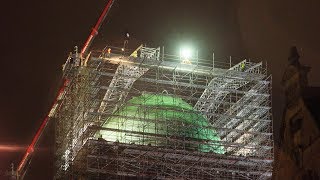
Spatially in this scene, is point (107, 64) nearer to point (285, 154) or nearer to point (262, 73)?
point (262, 73)

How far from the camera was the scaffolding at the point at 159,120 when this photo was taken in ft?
203

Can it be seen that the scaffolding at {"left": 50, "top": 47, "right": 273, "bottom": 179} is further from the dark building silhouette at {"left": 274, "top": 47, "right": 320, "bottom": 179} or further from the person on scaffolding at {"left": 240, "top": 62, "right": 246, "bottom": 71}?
the dark building silhouette at {"left": 274, "top": 47, "right": 320, "bottom": 179}

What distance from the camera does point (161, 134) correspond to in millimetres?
62969

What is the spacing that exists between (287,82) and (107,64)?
33.1 metres

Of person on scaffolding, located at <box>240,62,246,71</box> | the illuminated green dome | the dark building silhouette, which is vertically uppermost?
person on scaffolding, located at <box>240,62,246,71</box>

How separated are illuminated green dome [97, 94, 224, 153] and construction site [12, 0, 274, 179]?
9cm

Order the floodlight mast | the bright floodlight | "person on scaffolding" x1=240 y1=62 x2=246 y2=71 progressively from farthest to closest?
1. the floodlight mast
2. the bright floodlight
3. "person on scaffolding" x1=240 y1=62 x2=246 y2=71

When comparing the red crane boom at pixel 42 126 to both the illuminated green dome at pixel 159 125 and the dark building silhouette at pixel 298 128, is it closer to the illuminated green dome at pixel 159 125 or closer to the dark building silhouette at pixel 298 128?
the illuminated green dome at pixel 159 125

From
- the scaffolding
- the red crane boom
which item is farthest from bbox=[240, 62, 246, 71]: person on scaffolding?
the red crane boom

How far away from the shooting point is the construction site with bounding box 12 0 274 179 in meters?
61.9

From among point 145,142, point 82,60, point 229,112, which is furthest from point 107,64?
point 229,112

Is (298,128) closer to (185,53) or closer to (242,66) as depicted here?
(242,66)

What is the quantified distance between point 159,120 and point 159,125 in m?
0.99

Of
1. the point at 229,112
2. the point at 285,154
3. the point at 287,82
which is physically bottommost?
the point at 285,154
